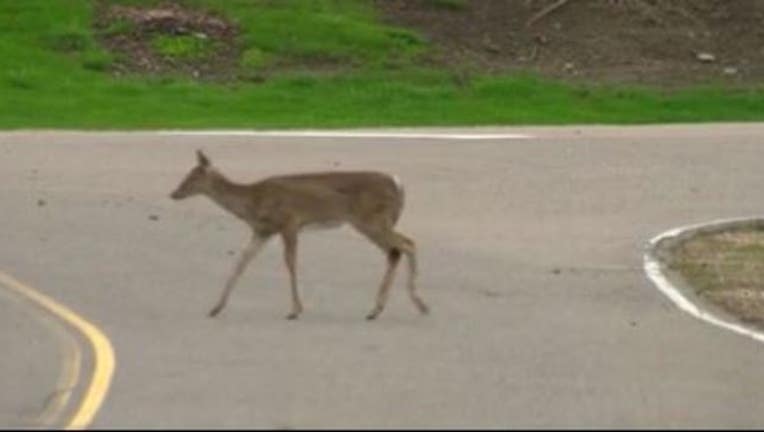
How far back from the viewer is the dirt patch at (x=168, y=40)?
34.2 metres

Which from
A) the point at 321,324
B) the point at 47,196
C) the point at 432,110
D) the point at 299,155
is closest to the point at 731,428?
the point at 321,324

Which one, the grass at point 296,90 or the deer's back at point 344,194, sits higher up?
the deer's back at point 344,194

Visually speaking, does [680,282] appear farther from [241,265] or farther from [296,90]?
[296,90]

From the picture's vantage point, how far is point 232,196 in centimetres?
1579

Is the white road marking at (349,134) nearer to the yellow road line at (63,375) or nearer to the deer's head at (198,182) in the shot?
the deer's head at (198,182)

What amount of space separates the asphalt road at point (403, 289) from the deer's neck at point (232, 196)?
69 cm

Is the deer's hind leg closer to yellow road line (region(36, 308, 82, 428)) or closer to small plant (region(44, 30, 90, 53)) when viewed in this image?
yellow road line (region(36, 308, 82, 428))

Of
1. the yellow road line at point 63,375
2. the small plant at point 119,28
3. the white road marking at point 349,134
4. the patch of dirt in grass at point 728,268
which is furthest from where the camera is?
the small plant at point 119,28

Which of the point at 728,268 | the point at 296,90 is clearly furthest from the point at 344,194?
the point at 296,90

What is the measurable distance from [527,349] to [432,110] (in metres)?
17.6

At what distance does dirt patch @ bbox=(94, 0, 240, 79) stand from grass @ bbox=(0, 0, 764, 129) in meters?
0.10

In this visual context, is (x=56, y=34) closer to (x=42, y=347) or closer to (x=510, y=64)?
(x=510, y=64)

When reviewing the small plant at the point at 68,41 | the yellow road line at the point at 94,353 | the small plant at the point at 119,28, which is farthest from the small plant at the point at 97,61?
the yellow road line at the point at 94,353

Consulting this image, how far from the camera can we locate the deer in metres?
15.5
